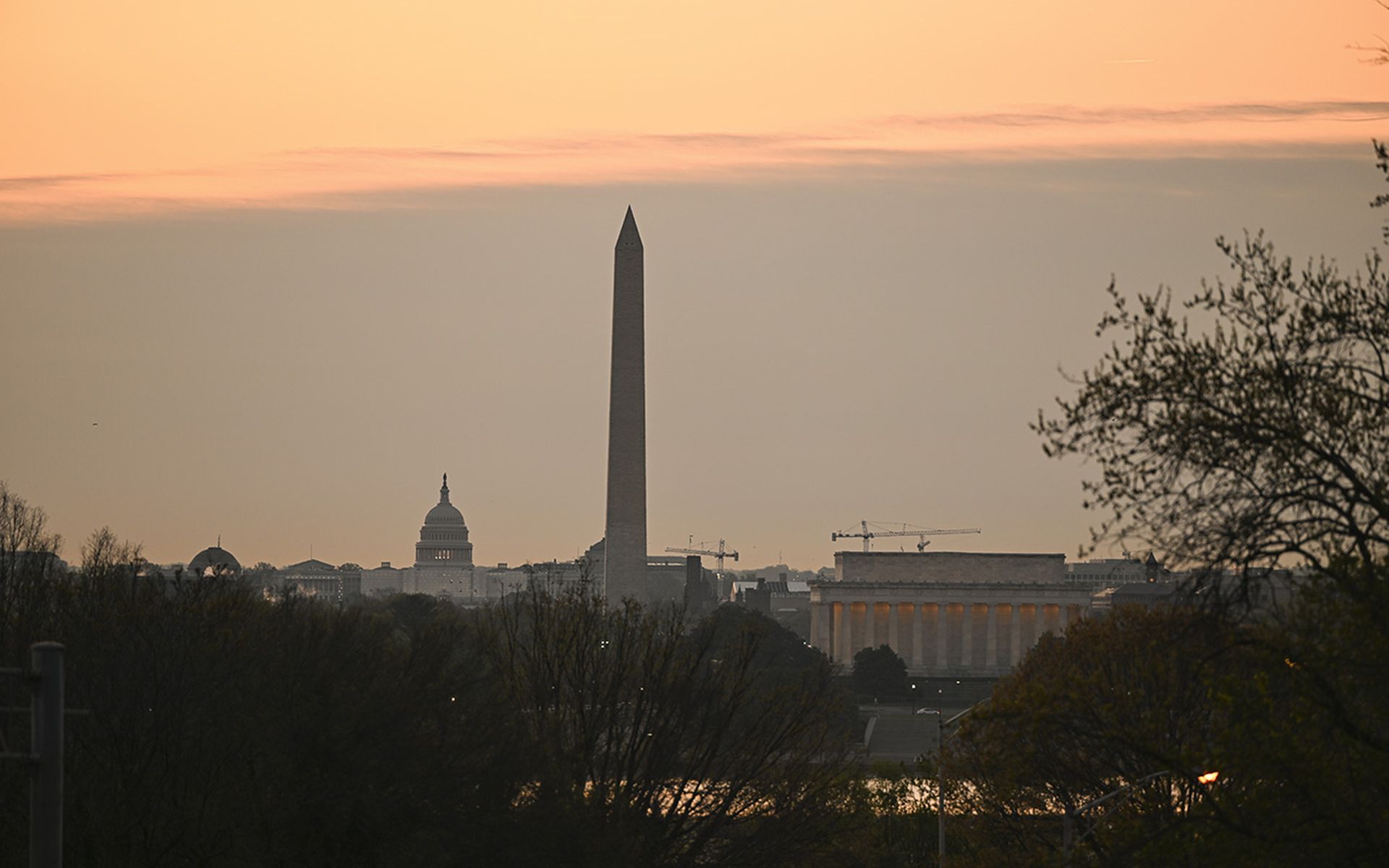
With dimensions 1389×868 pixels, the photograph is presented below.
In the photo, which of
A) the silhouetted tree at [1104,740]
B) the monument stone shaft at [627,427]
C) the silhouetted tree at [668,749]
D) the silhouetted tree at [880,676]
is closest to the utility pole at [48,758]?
the silhouetted tree at [1104,740]

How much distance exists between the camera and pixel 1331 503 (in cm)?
1491

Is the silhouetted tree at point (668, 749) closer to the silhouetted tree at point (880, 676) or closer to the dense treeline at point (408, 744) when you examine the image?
the dense treeline at point (408, 744)

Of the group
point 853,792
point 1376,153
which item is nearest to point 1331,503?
point 1376,153

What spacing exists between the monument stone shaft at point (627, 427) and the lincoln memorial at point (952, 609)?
47939 mm

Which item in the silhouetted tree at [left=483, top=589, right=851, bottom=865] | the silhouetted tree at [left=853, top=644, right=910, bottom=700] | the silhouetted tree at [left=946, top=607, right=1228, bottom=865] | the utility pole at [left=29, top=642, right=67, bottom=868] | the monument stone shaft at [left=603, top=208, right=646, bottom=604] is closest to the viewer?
the utility pole at [left=29, top=642, right=67, bottom=868]

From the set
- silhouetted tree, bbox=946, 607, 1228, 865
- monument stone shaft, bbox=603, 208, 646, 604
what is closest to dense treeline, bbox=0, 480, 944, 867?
silhouetted tree, bbox=946, 607, 1228, 865

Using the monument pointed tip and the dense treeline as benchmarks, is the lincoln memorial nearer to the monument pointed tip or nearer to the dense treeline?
the monument pointed tip

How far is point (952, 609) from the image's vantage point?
523ft

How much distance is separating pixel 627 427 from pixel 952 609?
57.4 meters

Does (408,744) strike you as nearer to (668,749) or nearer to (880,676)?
(668,749)

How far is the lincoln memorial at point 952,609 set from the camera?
15800cm

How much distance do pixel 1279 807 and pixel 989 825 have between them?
2515 centimetres

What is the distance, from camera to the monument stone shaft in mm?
108812

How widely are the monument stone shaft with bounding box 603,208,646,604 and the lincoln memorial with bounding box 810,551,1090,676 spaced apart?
47.9 meters
